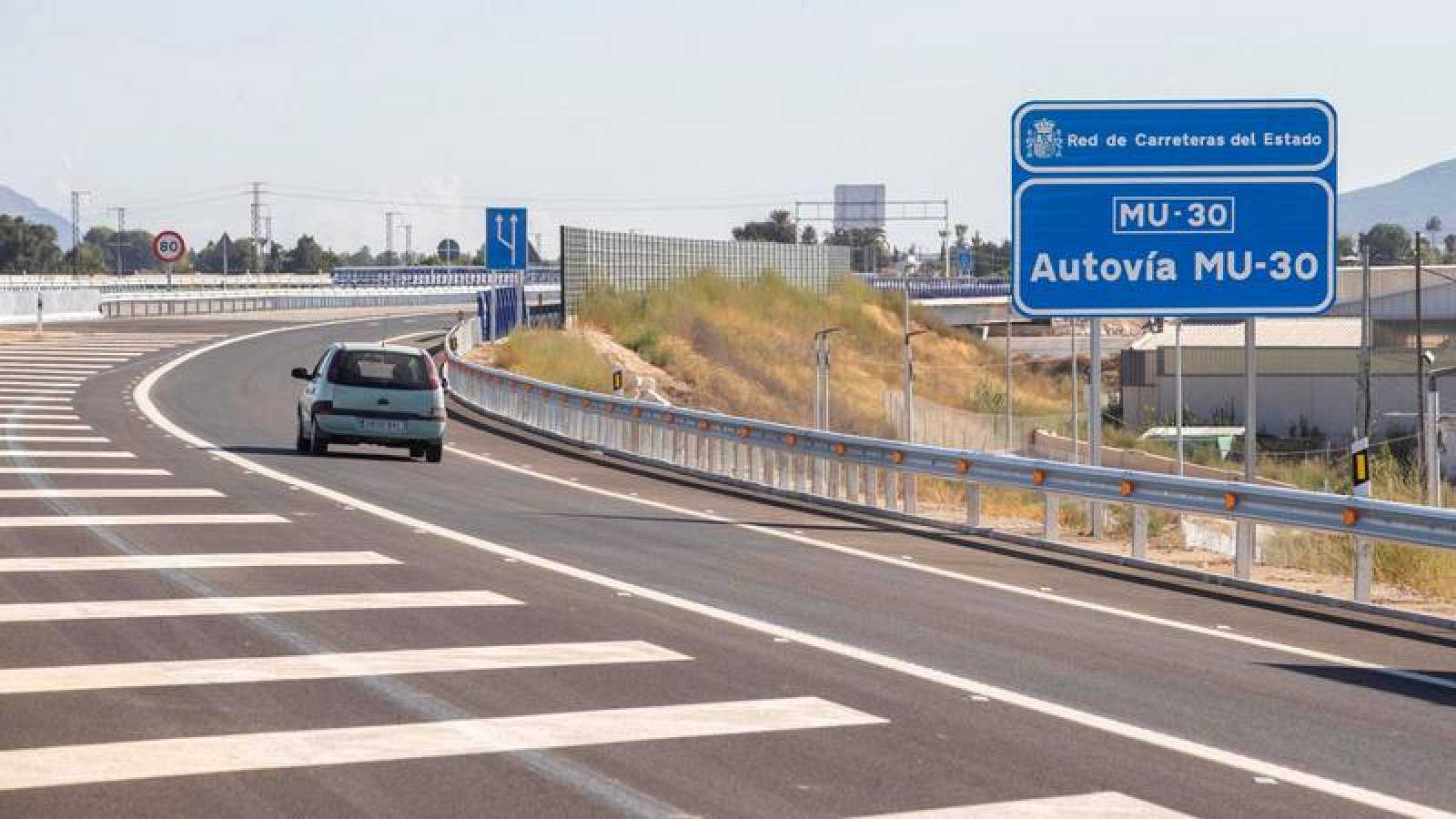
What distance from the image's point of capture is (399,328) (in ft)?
259

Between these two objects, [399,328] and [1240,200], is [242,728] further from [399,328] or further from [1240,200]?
[399,328]

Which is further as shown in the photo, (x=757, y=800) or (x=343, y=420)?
(x=343, y=420)

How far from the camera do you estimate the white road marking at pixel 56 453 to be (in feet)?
85.5

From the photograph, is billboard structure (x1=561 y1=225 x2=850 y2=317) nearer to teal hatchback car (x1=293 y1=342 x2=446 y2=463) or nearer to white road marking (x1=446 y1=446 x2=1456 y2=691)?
teal hatchback car (x1=293 y1=342 x2=446 y2=463)

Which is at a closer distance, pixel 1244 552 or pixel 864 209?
pixel 1244 552

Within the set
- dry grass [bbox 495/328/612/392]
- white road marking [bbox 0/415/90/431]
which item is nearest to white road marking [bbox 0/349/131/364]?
dry grass [bbox 495/328/612/392]

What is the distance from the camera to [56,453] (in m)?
26.6

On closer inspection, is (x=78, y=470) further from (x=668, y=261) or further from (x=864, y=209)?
(x=864, y=209)

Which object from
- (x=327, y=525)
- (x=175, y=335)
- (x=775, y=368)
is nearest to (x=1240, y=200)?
(x=327, y=525)

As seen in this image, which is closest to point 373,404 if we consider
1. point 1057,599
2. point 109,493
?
point 109,493

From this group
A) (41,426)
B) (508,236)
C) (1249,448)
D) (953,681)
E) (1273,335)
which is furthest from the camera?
(1273,335)

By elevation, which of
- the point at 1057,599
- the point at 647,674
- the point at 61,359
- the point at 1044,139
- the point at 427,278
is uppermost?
the point at 427,278

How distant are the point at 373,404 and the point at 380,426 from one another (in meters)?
0.30

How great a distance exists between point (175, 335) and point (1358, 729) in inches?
2360
